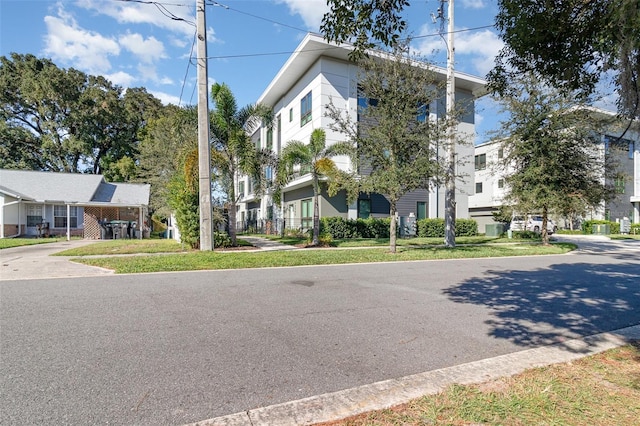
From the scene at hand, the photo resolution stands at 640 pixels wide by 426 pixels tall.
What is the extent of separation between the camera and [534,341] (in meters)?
4.70

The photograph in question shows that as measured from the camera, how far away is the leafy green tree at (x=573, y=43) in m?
3.86

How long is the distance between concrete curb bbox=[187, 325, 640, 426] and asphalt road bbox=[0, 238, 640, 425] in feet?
0.51

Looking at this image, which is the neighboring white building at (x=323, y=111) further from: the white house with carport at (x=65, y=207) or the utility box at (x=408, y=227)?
the white house with carport at (x=65, y=207)

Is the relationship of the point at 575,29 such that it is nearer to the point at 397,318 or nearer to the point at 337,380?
the point at 397,318

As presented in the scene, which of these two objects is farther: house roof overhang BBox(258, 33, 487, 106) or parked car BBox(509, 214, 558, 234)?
parked car BBox(509, 214, 558, 234)

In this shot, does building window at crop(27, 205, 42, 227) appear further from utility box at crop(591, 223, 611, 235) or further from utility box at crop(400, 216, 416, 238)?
utility box at crop(591, 223, 611, 235)

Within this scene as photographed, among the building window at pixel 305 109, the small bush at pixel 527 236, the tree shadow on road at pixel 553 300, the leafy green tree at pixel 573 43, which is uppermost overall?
the building window at pixel 305 109

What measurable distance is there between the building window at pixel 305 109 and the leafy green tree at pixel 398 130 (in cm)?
1065

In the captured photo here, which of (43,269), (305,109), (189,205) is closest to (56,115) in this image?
(305,109)

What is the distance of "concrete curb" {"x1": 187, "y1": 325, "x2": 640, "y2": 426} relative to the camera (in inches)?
110

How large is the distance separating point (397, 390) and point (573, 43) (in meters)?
5.32

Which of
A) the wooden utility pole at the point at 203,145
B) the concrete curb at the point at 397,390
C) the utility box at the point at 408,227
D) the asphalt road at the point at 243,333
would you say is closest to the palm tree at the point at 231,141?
the wooden utility pole at the point at 203,145

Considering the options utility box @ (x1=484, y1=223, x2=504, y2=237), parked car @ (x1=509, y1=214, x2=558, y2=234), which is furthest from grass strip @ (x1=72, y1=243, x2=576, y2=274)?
parked car @ (x1=509, y1=214, x2=558, y2=234)

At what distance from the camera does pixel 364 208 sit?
25000mm
